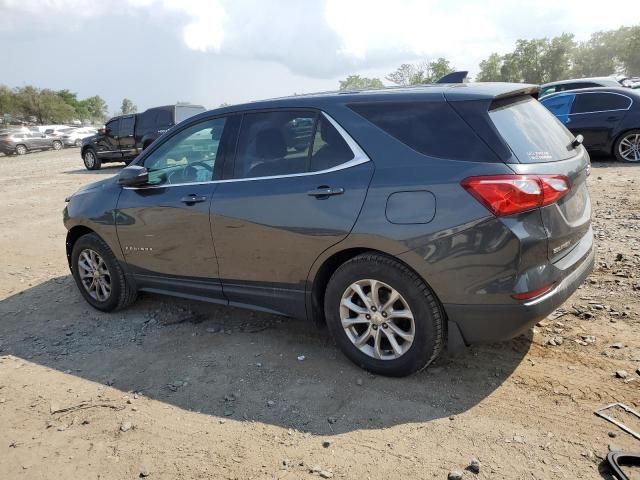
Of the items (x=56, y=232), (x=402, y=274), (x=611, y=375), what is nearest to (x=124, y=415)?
(x=402, y=274)

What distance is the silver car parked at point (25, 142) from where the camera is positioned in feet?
103

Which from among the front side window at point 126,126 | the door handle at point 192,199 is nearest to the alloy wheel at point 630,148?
the door handle at point 192,199

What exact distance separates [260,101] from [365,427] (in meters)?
2.40

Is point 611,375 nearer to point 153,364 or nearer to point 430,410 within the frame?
point 430,410

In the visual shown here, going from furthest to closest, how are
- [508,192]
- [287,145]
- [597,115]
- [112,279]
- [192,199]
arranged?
[597,115]
[112,279]
[192,199]
[287,145]
[508,192]

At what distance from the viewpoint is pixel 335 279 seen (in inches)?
133

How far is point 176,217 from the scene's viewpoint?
161 inches

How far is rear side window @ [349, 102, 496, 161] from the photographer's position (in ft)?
9.65

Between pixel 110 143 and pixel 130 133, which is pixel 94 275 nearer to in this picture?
pixel 130 133

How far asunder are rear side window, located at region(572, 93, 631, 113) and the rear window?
337 inches

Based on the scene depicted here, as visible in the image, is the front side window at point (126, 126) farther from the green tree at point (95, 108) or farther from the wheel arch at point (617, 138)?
the green tree at point (95, 108)

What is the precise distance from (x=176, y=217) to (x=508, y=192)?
2.50 m

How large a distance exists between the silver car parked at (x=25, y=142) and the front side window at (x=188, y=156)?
3233 centimetres

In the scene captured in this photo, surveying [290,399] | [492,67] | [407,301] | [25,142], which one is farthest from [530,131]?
[492,67]
